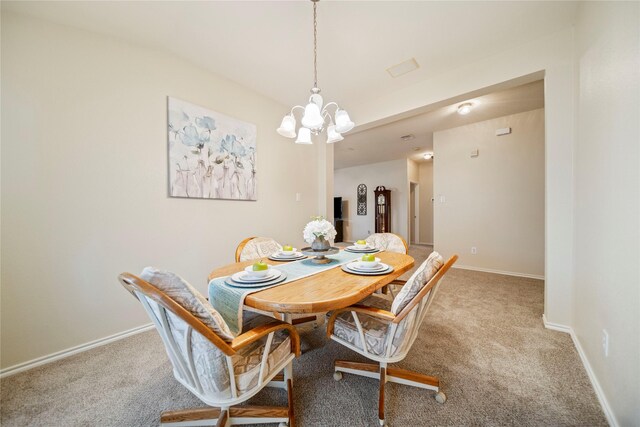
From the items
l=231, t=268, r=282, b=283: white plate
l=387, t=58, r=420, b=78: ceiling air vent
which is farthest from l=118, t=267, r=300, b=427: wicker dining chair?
l=387, t=58, r=420, b=78: ceiling air vent

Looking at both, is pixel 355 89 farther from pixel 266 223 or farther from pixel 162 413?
pixel 162 413

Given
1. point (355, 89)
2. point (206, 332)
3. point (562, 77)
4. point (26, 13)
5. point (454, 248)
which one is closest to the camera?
point (206, 332)

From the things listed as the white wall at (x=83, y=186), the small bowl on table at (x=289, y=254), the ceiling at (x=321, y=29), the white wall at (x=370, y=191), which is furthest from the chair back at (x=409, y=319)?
the white wall at (x=370, y=191)

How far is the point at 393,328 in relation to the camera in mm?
1035

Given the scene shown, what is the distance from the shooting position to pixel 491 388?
130 cm

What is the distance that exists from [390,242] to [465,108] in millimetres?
2551

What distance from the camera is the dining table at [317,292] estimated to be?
93cm

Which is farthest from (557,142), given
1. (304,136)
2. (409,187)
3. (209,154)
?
(409,187)

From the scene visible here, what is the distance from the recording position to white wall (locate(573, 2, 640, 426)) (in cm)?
95

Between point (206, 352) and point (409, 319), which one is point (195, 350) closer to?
point (206, 352)

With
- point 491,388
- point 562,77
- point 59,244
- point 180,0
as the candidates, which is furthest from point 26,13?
point 562,77

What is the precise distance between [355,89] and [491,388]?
3.05 metres

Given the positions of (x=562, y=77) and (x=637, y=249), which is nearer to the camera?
(x=637, y=249)

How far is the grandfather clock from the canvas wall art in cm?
442
